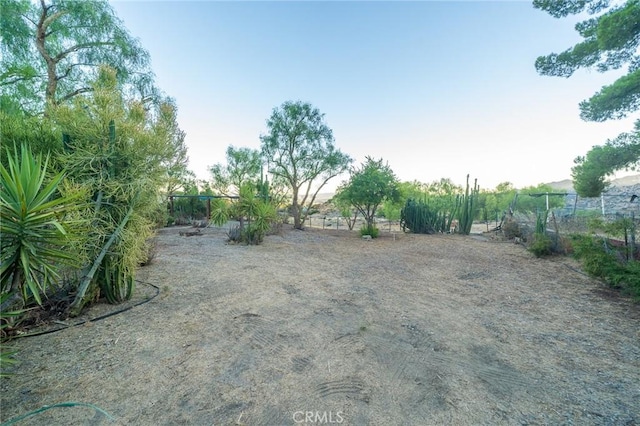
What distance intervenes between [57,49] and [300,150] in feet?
35.4

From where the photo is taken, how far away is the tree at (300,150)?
15375 mm

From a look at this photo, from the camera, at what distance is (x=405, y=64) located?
11773 mm

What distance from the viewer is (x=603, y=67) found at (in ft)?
21.6

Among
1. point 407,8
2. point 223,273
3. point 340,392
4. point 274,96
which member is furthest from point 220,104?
point 340,392

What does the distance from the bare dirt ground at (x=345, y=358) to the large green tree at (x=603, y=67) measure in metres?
4.23

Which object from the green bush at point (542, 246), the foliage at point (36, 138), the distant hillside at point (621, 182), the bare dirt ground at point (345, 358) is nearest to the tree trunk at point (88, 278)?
the bare dirt ground at point (345, 358)

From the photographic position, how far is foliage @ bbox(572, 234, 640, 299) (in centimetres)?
384

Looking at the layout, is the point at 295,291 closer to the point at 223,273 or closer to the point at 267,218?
the point at 223,273

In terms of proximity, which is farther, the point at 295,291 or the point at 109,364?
the point at 295,291

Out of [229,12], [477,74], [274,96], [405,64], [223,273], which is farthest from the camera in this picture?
[274,96]

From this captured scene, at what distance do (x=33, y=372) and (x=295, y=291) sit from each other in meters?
3.08

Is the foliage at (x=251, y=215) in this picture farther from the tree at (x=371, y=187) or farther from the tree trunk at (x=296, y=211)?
the tree trunk at (x=296, y=211)

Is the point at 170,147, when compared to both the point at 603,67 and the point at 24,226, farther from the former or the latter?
the point at 603,67

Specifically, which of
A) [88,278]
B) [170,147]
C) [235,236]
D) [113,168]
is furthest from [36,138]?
[235,236]
